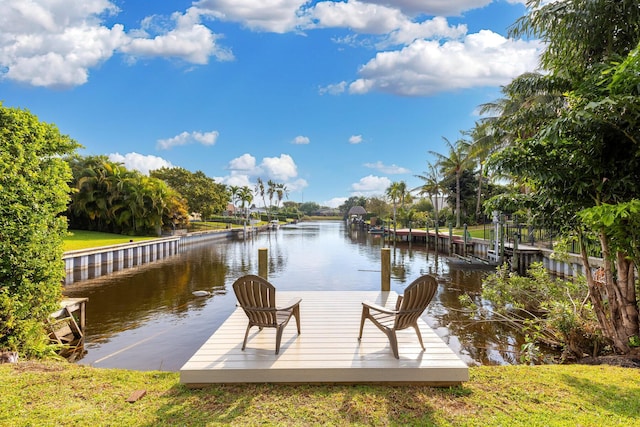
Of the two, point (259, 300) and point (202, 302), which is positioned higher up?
point (259, 300)

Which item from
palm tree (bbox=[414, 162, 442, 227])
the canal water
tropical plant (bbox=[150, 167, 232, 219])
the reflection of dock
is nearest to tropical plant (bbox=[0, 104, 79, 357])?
the canal water

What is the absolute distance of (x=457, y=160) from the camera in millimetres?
33469

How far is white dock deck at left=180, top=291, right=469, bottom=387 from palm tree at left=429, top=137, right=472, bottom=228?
104 feet

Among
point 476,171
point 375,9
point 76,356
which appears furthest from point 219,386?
point 476,171

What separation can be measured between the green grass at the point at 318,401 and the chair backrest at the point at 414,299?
2.26ft

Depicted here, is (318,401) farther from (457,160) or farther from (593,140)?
(457,160)

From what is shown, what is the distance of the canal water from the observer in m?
6.48

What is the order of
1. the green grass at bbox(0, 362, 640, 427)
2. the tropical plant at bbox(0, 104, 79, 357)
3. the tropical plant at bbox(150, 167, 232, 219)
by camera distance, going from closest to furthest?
the green grass at bbox(0, 362, 640, 427), the tropical plant at bbox(0, 104, 79, 357), the tropical plant at bbox(150, 167, 232, 219)

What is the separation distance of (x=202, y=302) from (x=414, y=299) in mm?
8409

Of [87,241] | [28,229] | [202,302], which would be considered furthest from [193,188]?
[28,229]

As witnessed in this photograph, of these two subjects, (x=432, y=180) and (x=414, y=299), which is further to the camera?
(x=432, y=180)

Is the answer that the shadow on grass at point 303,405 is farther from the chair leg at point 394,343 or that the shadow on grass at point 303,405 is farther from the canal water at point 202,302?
the canal water at point 202,302

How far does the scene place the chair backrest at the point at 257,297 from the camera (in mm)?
3715

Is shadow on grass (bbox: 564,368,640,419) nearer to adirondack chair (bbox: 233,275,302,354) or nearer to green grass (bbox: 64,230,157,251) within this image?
adirondack chair (bbox: 233,275,302,354)
